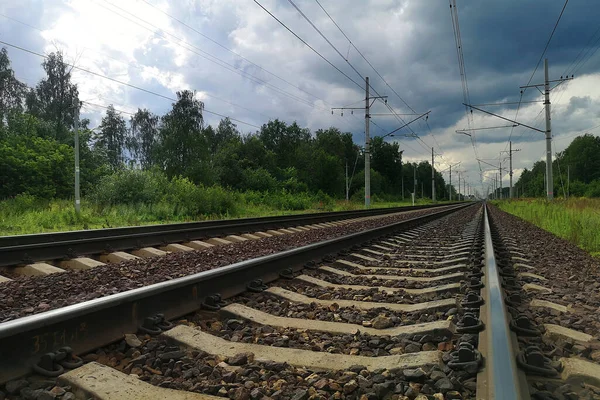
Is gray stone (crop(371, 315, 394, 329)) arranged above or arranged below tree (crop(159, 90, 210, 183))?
below

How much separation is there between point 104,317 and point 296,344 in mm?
1140

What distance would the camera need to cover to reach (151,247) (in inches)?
276

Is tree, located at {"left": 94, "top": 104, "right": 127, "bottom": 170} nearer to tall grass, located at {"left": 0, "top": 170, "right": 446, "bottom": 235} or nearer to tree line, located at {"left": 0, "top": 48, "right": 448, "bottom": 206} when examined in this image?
tree line, located at {"left": 0, "top": 48, "right": 448, "bottom": 206}

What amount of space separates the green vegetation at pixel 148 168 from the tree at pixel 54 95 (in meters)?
0.12

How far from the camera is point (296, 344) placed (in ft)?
8.48

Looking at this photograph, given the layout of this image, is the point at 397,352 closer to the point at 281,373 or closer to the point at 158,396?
the point at 281,373

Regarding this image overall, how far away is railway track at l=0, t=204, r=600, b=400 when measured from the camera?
190 cm

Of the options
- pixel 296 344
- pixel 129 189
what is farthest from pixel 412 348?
pixel 129 189

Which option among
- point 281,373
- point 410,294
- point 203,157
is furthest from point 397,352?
point 203,157

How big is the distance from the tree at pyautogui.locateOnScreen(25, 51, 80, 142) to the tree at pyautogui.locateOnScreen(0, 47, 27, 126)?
3.03ft

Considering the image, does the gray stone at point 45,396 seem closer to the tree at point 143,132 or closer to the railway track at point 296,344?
the railway track at point 296,344

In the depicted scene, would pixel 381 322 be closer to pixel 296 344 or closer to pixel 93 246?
pixel 296 344

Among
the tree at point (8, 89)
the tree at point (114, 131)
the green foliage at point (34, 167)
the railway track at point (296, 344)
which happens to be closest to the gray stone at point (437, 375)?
the railway track at point (296, 344)

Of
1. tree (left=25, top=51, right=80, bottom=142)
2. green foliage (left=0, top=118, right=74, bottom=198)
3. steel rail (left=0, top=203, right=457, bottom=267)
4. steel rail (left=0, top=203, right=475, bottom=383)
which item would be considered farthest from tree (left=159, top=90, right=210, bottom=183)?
steel rail (left=0, top=203, right=475, bottom=383)
